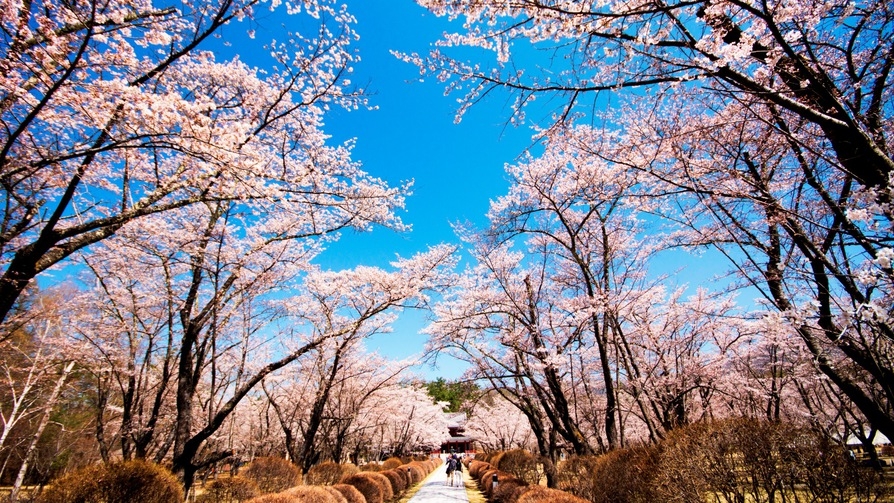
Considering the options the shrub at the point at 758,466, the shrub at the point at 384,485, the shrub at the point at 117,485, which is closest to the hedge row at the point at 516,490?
the shrub at the point at 758,466

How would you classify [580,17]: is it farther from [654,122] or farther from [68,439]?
[68,439]

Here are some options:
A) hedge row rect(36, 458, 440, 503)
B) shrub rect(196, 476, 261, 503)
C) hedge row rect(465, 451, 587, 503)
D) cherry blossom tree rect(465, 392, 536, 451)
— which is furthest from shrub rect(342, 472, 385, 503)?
cherry blossom tree rect(465, 392, 536, 451)

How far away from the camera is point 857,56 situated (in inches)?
174

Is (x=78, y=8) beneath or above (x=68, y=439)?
above

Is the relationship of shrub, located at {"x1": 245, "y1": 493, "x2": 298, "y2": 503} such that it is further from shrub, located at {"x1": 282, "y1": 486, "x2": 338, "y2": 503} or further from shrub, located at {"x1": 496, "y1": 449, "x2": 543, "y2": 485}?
shrub, located at {"x1": 496, "y1": 449, "x2": 543, "y2": 485}

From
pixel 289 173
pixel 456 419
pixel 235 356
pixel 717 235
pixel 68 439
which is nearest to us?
pixel 289 173

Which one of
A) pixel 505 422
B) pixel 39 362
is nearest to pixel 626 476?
pixel 39 362

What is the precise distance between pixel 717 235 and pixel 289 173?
7753 millimetres

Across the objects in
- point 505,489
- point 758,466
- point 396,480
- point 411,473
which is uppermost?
point 758,466

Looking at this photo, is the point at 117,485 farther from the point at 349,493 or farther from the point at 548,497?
the point at 548,497

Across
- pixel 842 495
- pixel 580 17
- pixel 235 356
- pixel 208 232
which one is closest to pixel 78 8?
pixel 580 17

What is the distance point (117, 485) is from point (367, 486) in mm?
8599

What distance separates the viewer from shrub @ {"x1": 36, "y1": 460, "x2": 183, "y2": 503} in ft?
17.5

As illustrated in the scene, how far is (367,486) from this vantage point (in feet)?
41.5
